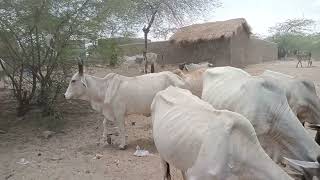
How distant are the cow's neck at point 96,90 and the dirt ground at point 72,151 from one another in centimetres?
84

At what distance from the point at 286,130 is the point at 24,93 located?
7920mm

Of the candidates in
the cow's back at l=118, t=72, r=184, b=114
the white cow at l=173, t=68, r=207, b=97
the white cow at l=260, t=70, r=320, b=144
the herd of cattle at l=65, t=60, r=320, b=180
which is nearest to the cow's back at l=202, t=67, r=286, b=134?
the herd of cattle at l=65, t=60, r=320, b=180

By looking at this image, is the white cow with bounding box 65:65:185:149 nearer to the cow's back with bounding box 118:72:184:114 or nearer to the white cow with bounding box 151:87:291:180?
the cow's back with bounding box 118:72:184:114

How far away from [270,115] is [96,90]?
15.4ft

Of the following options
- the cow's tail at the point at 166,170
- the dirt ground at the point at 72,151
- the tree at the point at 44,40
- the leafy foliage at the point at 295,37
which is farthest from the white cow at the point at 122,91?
the leafy foliage at the point at 295,37

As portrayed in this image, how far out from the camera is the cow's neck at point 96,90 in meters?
9.19

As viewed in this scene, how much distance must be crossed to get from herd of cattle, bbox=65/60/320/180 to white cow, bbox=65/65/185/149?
20 mm

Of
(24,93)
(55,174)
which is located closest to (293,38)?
(24,93)

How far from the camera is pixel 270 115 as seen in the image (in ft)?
17.6

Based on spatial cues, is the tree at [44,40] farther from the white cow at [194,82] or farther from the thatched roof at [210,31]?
the thatched roof at [210,31]

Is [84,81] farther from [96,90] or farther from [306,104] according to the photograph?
[306,104]

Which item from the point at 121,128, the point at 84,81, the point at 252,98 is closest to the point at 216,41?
the point at 84,81

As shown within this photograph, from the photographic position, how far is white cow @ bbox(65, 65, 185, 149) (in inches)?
345

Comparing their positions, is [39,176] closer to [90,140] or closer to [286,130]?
[90,140]
